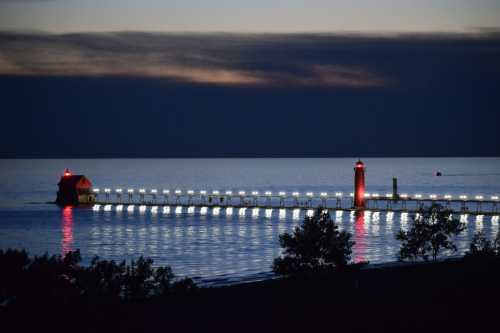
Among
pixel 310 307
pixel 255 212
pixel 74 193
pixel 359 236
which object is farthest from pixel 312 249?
pixel 74 193

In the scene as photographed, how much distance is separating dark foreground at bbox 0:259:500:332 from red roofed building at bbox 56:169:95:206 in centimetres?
8750

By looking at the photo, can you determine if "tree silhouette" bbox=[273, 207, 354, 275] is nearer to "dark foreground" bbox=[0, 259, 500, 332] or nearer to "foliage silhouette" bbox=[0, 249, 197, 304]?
"dark foreground" bbox=[0, 259, 500, 332]

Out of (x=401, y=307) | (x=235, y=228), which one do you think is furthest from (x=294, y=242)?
(x=235, y=228)

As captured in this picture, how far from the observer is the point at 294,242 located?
44.1m

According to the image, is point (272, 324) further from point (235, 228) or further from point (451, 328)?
point (235, 228)

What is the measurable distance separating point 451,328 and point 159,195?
14785 centimetres

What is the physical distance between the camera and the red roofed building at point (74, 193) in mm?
128500

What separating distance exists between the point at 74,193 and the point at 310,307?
97.5 meters

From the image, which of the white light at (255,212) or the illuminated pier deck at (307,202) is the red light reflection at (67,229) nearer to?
the illuminated pier deck at (307,202)

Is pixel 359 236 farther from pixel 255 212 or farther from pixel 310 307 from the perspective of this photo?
pixel 310 307

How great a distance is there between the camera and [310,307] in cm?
3547

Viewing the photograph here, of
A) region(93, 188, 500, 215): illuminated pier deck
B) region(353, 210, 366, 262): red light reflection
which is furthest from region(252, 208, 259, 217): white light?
region(353, 210, 366, 262): red light reflection

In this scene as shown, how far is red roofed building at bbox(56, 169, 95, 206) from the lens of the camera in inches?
5059

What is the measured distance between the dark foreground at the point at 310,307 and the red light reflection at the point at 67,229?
124 feet
